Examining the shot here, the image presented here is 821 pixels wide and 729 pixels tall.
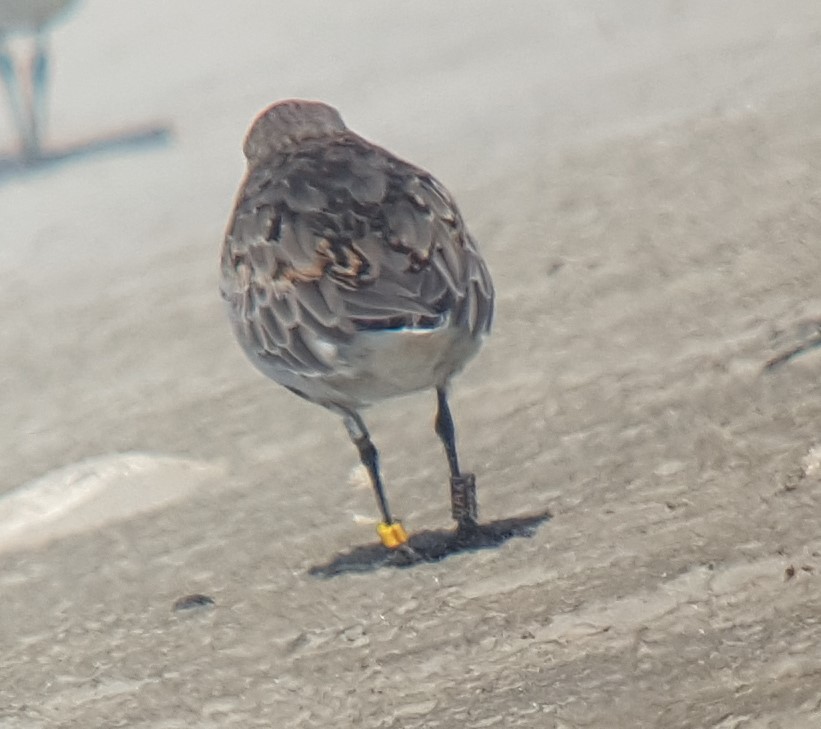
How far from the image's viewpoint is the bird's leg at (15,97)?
12.2m

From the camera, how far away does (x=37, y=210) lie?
10.8 m

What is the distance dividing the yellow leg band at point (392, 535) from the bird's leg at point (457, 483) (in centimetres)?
15

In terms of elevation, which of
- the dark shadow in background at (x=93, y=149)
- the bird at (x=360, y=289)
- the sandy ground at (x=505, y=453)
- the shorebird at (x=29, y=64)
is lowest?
the dark shadow in background at (x=93, y=149)

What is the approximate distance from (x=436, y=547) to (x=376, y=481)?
0.94ft

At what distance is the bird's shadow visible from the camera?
4836 mm

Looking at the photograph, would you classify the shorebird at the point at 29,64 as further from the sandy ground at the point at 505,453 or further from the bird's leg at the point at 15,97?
the sandy ground at the point at 505,453

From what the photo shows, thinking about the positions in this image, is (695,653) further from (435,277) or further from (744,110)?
(744,110)

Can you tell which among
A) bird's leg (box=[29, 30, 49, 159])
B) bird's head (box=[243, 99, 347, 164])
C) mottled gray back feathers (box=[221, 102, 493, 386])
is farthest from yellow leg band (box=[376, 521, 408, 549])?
bird's leg (box=[29, 30, 49, 159])

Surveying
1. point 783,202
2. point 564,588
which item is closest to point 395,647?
point 564,588

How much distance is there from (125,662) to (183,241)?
4779 mm

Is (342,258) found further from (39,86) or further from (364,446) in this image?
(39,86)

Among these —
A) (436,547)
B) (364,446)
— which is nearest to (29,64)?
(364,446)

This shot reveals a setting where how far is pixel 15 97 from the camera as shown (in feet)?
42.0

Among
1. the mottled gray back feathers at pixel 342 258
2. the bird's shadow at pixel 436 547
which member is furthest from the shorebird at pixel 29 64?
the bird's shadow at pixel 436 547
